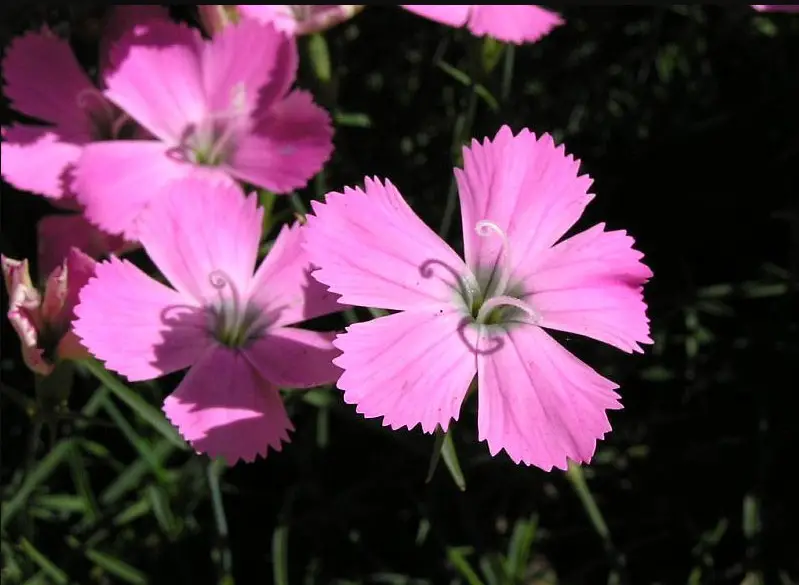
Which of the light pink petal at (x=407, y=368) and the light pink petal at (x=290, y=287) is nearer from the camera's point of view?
the light pink petal at (x=407, y=368)

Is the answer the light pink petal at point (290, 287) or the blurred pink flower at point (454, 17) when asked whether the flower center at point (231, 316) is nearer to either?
the light pink petal at point (290, 287)

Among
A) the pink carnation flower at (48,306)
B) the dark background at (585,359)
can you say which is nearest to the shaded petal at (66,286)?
the pink carnation flower at (48,306)

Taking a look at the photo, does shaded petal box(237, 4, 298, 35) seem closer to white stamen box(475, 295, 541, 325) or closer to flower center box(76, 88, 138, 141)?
flower center box(76, 88, 138, 141)

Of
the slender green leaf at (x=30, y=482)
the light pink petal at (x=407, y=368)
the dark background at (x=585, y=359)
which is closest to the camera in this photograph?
the light pink petal at (x=407, y=368)

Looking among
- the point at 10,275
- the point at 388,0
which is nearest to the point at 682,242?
the point at 388,0

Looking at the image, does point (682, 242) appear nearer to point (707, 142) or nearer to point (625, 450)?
point (707, 142)

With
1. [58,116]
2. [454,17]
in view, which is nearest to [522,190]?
[454,17]

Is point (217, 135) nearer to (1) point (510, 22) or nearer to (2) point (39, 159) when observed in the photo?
(2) point (39, 159)
